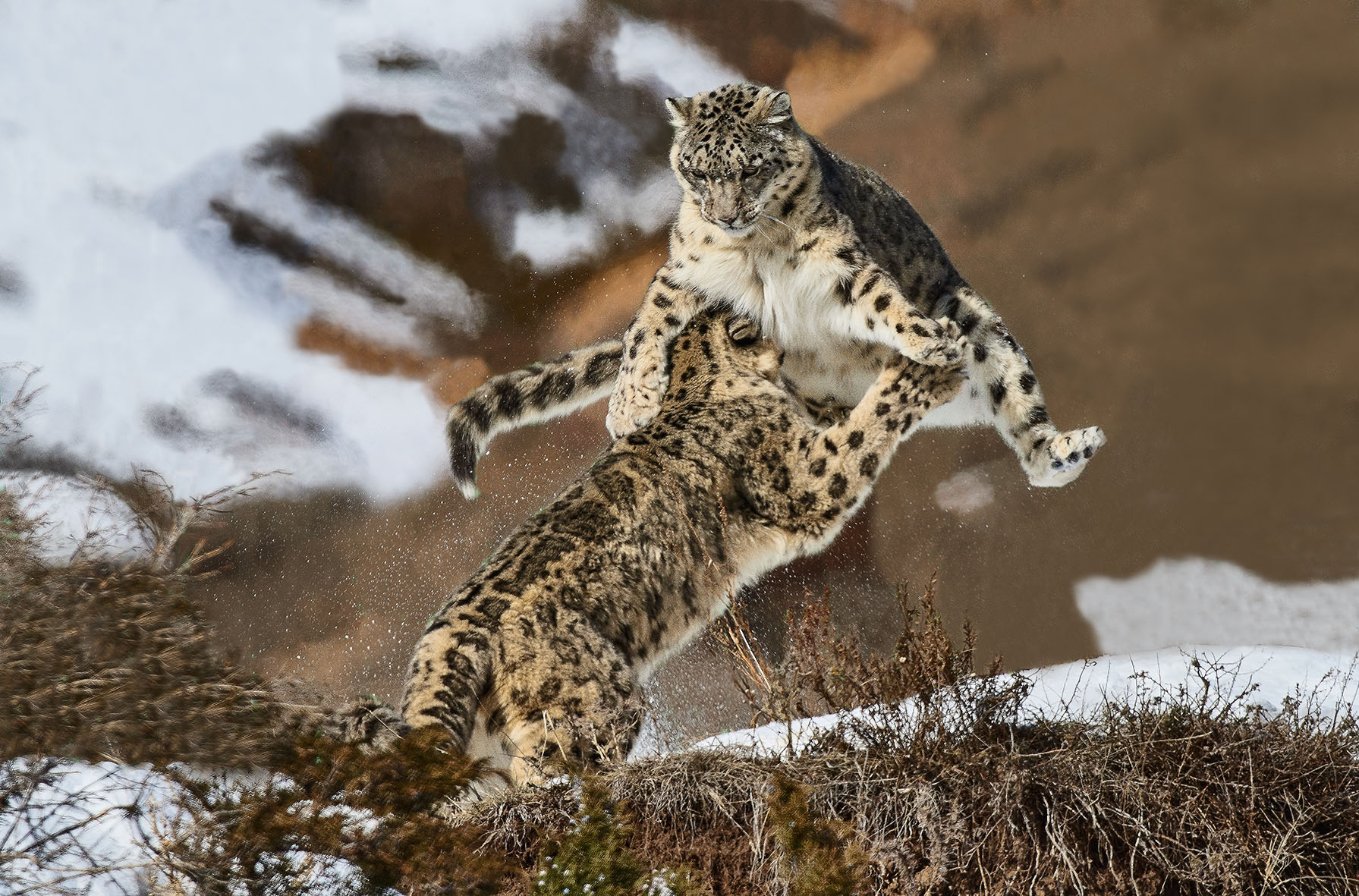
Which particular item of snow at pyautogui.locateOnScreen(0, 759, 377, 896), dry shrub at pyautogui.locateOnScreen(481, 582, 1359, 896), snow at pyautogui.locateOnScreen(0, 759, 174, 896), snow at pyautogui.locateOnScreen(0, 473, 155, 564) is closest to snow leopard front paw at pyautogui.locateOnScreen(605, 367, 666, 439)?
dry shrub at pyautogui.locateOnScreen(481, 582, 1359, 896)

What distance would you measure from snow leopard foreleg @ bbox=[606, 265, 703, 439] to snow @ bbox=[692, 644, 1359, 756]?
1703mm

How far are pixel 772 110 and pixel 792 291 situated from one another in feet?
2.97

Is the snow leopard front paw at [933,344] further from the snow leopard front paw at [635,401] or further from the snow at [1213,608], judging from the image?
the snow at [1213,608]

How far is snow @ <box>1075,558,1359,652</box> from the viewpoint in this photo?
11102 millimetres

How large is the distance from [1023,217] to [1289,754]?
840 cm

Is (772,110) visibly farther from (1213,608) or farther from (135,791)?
(1213,608)

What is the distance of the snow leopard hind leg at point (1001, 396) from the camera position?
6914 millimetres

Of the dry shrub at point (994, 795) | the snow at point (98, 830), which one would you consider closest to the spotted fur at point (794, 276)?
the dry shrub at point (994, 795)

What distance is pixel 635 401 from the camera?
636cm

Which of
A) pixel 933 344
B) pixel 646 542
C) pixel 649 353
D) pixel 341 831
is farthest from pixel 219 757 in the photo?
pixel 933 344

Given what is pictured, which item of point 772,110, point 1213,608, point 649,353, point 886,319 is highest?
point 772,110

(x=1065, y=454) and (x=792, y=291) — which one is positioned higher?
(x=792, y=291)

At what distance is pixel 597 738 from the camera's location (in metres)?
4.96

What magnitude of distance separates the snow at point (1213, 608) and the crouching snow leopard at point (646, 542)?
602cm
